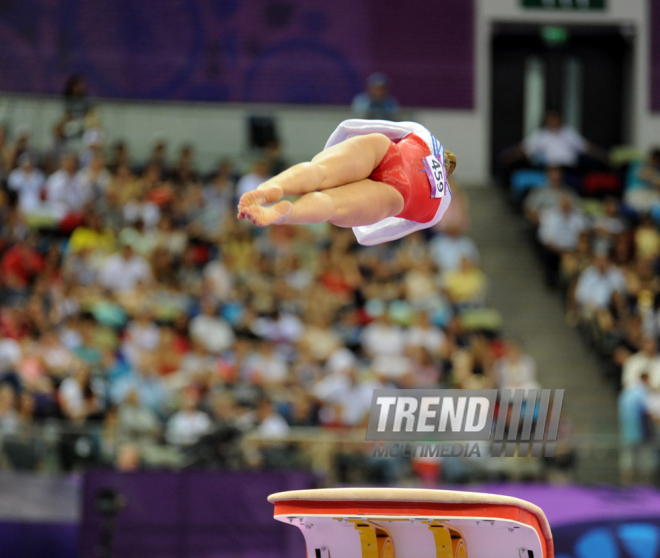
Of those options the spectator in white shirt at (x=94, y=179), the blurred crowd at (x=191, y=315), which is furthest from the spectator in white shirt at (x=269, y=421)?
the spectator in white shirt at (x=94, y=179)

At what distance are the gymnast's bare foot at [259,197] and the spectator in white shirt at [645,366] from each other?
7.11 meters

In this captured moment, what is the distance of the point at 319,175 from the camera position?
4328mm

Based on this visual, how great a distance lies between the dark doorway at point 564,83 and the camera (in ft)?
56.2

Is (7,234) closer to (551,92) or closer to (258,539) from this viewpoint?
(258,539)

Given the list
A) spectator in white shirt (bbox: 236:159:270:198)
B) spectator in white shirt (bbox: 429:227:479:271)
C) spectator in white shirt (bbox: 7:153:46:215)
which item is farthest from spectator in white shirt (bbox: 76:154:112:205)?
spectator in white shirt (bbox: 429:227:479:271)

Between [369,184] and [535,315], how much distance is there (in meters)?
8.84

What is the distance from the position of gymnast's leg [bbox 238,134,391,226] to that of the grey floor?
5.90m

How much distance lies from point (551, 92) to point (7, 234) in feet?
33.2

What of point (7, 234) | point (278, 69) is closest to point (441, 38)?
point (278, 69)

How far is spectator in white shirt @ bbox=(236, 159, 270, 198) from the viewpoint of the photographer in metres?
12.2

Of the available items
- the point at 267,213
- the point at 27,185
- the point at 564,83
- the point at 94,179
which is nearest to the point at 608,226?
the point at 564,83

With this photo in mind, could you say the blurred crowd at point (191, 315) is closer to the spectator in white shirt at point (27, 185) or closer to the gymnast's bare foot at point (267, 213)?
the spectator in white shirt at point (27, 185)

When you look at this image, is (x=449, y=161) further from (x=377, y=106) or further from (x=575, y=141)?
(x=575, y=141)

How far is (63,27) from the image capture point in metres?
15.3
